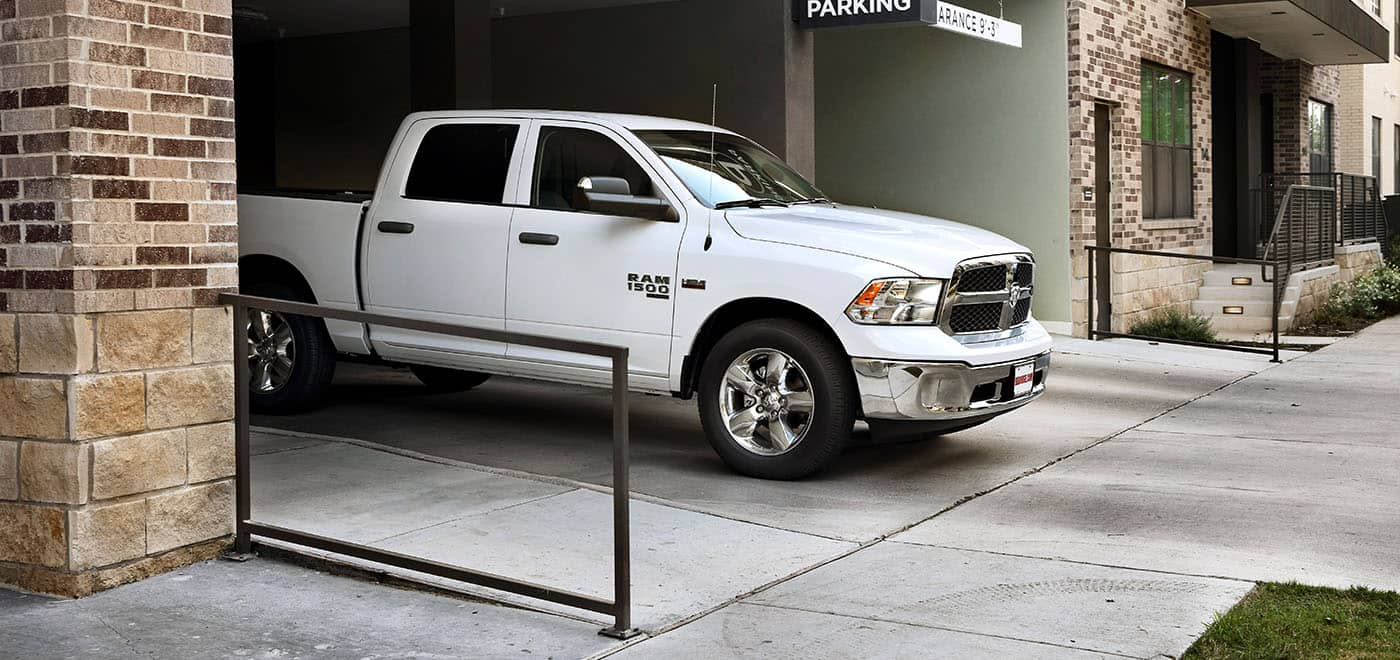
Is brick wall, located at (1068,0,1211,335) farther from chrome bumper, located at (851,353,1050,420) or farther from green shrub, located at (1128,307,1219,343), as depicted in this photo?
chrome bumper, located at (851,353,1050,420)

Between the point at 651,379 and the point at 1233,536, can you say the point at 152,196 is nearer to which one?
the point at 651,379

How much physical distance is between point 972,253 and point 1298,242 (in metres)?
13.6

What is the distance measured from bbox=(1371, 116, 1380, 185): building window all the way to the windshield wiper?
1028 inches

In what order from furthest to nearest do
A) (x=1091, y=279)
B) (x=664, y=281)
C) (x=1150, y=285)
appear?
1. (x=1150, y=285)
2. (x=1091, y=279)
3. (x=664, y=281)

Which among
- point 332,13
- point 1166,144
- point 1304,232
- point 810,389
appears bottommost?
point 810,389

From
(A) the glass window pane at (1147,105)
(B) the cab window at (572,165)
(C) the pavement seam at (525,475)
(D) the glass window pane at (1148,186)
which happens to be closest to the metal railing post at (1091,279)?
(D) the glass window pane at (1148,186)

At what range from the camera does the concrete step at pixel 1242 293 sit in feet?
60.9

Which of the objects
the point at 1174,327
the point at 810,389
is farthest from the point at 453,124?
the point at 1174,327

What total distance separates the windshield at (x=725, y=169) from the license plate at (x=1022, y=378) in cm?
172

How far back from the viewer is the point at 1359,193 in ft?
82.7

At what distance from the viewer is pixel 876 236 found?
26.5ft

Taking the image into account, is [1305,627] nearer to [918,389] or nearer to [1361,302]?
[918,389]

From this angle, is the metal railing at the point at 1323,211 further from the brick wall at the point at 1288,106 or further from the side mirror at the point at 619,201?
the side mirror at the point at 619,201

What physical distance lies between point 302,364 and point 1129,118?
11.4 m
